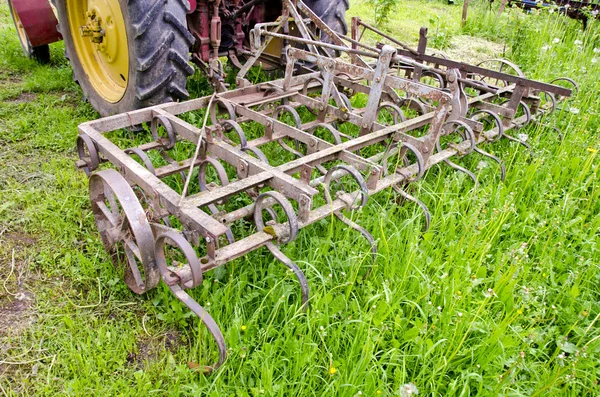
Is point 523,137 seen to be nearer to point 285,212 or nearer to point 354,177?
point 354,177

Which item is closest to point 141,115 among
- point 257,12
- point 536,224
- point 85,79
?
point 85,79

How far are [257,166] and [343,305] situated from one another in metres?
0.79

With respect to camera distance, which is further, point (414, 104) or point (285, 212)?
point (414, 104)

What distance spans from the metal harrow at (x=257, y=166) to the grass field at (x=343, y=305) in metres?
0.16

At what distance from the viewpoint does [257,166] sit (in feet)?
7.46

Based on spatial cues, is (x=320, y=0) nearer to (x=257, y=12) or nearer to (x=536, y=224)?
(x=257, y=12)

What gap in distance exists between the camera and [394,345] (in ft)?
6.50

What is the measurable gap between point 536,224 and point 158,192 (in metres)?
2.30

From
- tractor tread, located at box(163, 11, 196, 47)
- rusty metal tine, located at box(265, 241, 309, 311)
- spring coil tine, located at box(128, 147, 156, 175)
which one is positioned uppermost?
tractor tread, located at box(163, 11, 196, 47)

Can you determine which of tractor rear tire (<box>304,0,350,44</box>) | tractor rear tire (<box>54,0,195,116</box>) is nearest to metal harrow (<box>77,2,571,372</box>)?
tractor rear tire (<box>54,0,195,116</box>)

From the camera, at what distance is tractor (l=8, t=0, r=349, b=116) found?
9.61ft

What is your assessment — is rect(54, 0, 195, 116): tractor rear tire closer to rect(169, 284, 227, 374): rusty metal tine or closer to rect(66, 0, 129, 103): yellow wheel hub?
rect(66, 0, 129, 103): yellow wheel hub

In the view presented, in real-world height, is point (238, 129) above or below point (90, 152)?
above

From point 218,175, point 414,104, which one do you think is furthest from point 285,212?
point 414,104
